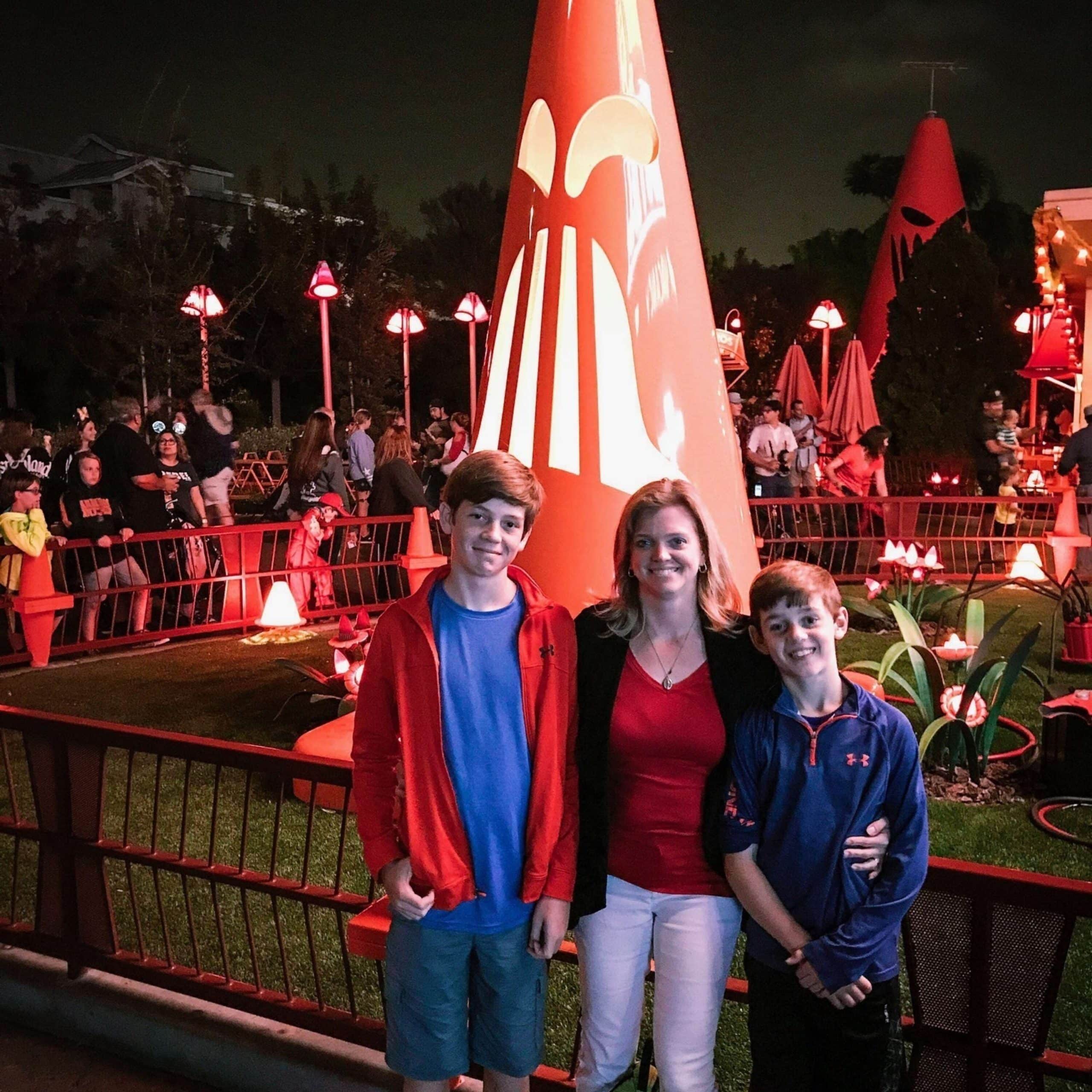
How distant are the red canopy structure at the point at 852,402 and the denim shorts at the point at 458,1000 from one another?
1563 cm

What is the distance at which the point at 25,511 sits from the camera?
26.1 feet

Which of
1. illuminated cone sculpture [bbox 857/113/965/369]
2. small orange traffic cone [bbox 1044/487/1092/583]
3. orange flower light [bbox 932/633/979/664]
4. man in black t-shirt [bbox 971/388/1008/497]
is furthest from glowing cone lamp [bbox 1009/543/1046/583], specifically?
illuminated cone sculpture [bbox 857/113/965/369]

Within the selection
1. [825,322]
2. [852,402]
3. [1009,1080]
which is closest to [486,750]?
[1009,1080]

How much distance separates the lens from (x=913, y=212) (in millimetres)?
24578

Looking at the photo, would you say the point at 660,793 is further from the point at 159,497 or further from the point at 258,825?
the point at 159,497

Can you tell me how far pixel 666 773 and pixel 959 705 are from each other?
137 inches

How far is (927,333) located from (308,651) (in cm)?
1345

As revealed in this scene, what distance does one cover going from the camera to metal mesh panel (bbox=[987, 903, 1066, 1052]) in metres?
2.07

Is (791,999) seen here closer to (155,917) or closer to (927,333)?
(155,917)

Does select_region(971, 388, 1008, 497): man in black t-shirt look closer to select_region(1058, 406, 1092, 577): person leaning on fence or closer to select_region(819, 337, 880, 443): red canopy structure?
select_region(1058, 406, 1092, 577): person leaning on fence

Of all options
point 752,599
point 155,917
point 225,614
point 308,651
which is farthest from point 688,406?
point 225,614

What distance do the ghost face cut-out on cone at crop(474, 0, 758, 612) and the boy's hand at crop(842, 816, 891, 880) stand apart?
2.28 meters

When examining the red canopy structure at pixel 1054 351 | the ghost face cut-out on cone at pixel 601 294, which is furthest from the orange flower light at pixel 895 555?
the red canopy structure at pixel 1054 351

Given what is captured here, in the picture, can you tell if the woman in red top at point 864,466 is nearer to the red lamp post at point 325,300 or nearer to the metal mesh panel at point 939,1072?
the red lamp post at point 325,300
